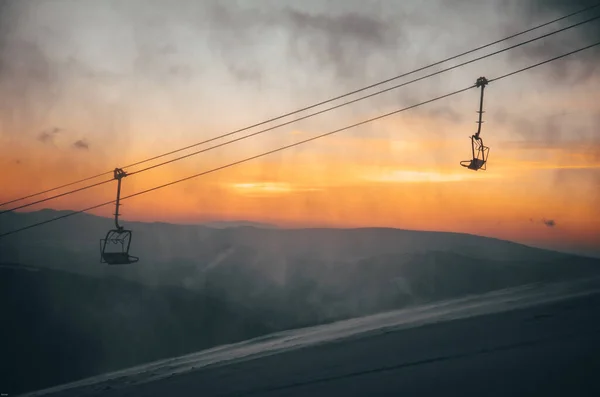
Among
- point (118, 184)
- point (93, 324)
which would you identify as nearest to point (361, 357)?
point (118, 184)

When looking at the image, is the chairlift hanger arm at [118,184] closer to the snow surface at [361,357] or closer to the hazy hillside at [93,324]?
the snow surface at [361,357]

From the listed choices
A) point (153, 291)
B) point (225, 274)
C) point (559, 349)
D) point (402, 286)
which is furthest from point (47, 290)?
point (559, 349)

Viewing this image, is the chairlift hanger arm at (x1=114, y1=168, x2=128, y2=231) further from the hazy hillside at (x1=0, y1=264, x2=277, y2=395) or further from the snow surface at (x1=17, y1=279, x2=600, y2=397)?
the hazy hillside at (x1=0, y1=264, x2=277, y2=395)

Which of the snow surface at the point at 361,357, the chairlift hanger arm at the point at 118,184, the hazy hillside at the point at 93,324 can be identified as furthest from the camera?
the hazy hillside at the point at 93,324

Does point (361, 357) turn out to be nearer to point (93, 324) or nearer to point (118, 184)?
point (118, 184)

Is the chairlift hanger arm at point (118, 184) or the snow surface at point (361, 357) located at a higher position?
the chairlift hanger arm at point (118, 184)

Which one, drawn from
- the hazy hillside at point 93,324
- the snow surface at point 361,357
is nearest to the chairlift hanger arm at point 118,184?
the snow surface at point 361,357

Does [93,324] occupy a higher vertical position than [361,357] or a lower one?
lower

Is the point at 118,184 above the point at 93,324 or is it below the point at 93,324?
above

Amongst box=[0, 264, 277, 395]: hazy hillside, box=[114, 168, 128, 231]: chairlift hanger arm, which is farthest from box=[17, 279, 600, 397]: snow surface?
box=[0, 264, 277, 395]: hazy hillside

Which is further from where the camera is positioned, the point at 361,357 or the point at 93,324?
the point at 93,324

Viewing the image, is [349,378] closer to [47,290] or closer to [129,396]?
[129,396]
